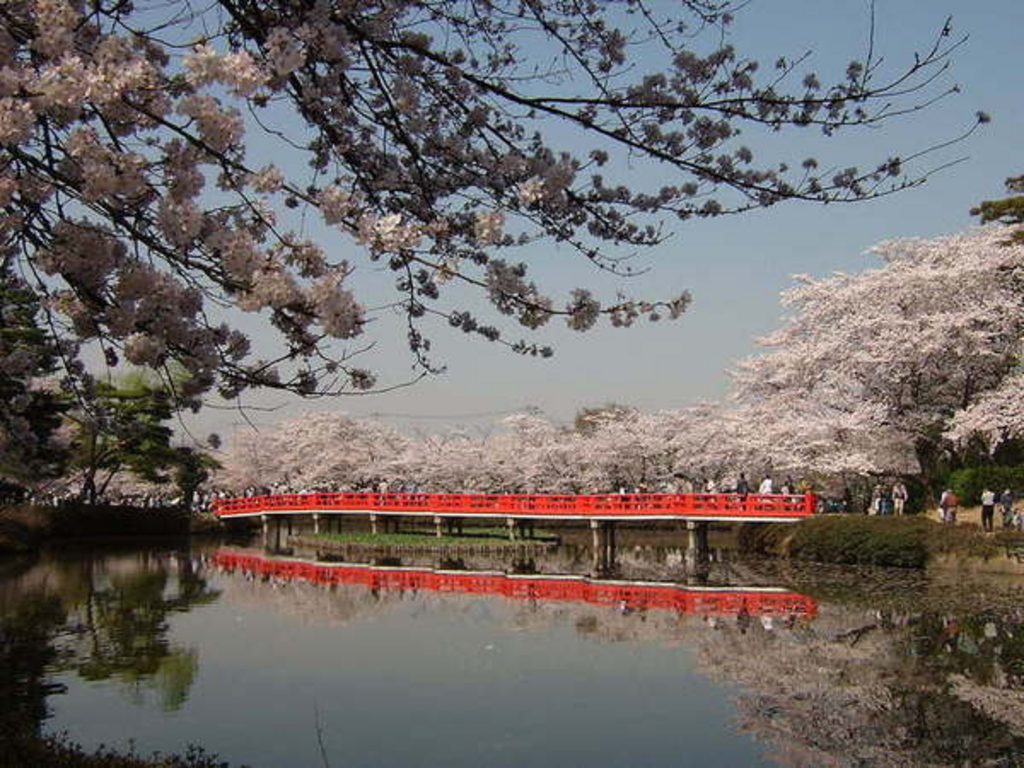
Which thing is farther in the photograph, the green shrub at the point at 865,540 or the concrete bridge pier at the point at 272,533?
the concrete bridge pier at the point at 272,533

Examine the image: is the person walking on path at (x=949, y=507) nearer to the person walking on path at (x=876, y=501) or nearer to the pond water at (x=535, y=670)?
the pond water at (x=535, y=670)

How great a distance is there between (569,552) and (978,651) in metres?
20.8

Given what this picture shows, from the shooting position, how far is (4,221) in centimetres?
466

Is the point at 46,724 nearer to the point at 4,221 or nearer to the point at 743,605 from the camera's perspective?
the point at 4,221

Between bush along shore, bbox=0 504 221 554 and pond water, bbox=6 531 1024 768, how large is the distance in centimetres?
984

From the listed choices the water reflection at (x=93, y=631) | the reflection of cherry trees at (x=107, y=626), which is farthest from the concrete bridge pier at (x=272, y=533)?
the reflection of cherry trees at (x=107, y=626)

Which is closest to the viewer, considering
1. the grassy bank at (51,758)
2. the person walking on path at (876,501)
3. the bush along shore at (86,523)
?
the grassy bank at (51,758)

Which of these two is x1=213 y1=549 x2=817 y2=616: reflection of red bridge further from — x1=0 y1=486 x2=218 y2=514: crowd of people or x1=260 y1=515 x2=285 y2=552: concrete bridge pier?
x1=0 y1=486 x2=218 y2=514: crowd of people

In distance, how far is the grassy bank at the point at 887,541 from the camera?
71.5ft

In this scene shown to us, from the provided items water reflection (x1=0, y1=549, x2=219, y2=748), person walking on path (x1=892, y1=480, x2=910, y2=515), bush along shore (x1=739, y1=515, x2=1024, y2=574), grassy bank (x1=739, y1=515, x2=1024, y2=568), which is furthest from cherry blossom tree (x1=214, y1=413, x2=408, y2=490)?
bush along shore (x1=739, y1=515, x2=1024, y2=574)

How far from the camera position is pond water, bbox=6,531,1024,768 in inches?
389

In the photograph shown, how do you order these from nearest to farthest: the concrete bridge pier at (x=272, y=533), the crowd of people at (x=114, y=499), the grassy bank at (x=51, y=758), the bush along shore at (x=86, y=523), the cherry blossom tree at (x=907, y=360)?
the grassy bank at (x=51, y=758)
the cherry blossom tree at (x=907, y=360)
the bush along shore at (x=86, y=523)
the crowd of people at (x=114, y=499)
the concrete bridge pier at (x=272, y=533)

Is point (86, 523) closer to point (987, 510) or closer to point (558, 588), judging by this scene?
point (558, 588)

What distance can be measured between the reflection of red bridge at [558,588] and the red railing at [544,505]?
17.9 feet
